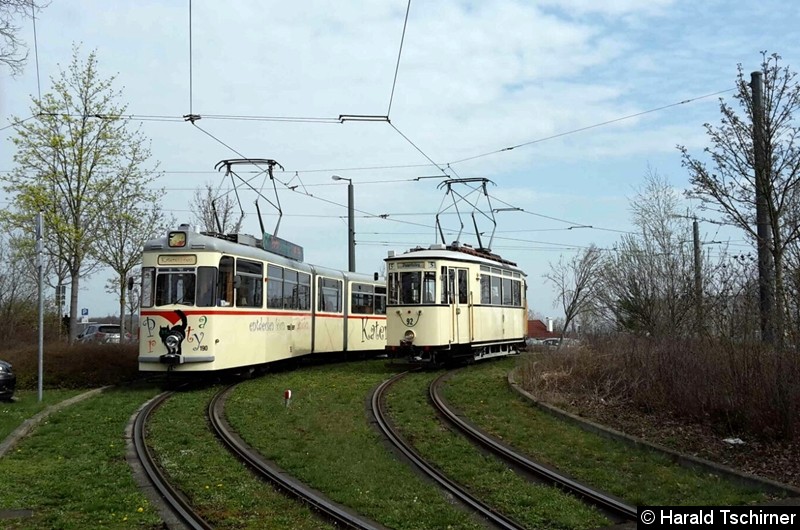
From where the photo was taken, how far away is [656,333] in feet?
52.9

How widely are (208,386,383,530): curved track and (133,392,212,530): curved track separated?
100 cm

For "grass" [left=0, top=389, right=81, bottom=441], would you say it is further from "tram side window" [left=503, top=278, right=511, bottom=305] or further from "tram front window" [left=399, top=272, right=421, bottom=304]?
"tram side window" [left=503, top=278, right=511, bottom=305]

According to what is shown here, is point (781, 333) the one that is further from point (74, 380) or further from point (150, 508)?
point (74, 380)

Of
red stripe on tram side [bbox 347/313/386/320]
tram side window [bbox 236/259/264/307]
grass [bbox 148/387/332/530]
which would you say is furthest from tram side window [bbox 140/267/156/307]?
red stripe on tram side [bbox 347/313/386/320]

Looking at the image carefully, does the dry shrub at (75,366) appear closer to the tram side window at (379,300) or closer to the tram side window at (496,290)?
the tram side window at (496,290)

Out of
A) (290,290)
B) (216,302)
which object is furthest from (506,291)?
(216,302)

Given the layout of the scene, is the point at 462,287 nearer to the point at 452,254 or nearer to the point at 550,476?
the point at 452,254

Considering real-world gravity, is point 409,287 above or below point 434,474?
above

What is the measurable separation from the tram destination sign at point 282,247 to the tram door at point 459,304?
13.7ft

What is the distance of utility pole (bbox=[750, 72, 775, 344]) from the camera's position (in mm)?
10758

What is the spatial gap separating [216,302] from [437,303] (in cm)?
574

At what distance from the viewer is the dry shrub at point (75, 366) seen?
1748 cm

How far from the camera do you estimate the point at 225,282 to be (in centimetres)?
1638

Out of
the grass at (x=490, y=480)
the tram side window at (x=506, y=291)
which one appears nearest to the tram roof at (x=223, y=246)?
the grass at (x=490, y=480)
